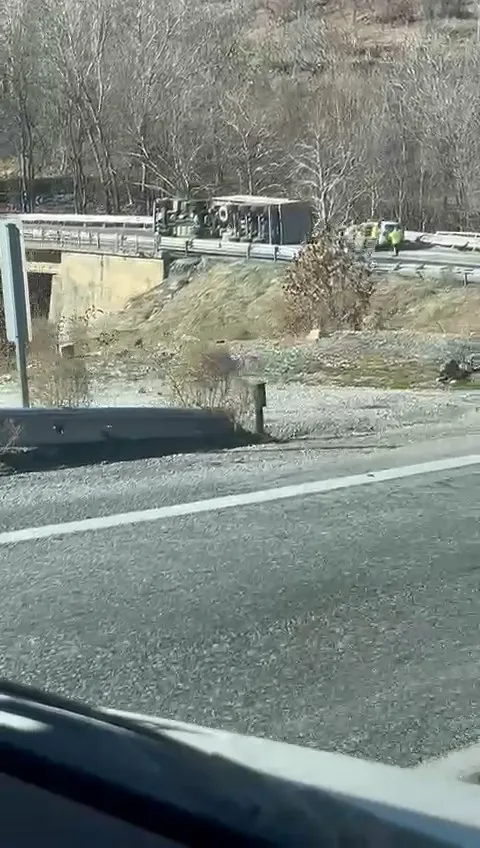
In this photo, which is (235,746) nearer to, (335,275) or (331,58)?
(335,275)

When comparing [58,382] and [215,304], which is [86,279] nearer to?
[215,304]

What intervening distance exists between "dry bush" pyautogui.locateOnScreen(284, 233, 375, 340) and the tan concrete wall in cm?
1813

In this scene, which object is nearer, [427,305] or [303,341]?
[303,341]

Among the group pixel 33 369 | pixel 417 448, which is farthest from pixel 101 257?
pixel 417 448

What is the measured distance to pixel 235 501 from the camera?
263 inches

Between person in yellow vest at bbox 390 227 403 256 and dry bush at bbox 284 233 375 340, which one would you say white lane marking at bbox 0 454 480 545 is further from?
person in yellow vest at bbox 390 227 403 256

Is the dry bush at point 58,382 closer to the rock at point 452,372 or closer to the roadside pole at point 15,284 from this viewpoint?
the roadside pole at point 15,284

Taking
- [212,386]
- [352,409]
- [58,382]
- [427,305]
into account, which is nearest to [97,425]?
[212,386]

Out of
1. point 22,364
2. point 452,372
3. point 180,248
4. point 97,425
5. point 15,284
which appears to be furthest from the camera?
point 180,248

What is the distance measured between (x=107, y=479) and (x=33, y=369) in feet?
17.1

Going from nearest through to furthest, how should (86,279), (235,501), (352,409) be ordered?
(235,501), (352,409), (86,279)

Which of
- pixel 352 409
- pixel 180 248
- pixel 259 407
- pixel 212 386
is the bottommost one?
pixel 180 248

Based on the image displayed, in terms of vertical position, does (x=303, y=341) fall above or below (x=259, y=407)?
below

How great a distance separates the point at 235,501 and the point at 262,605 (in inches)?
66.7
